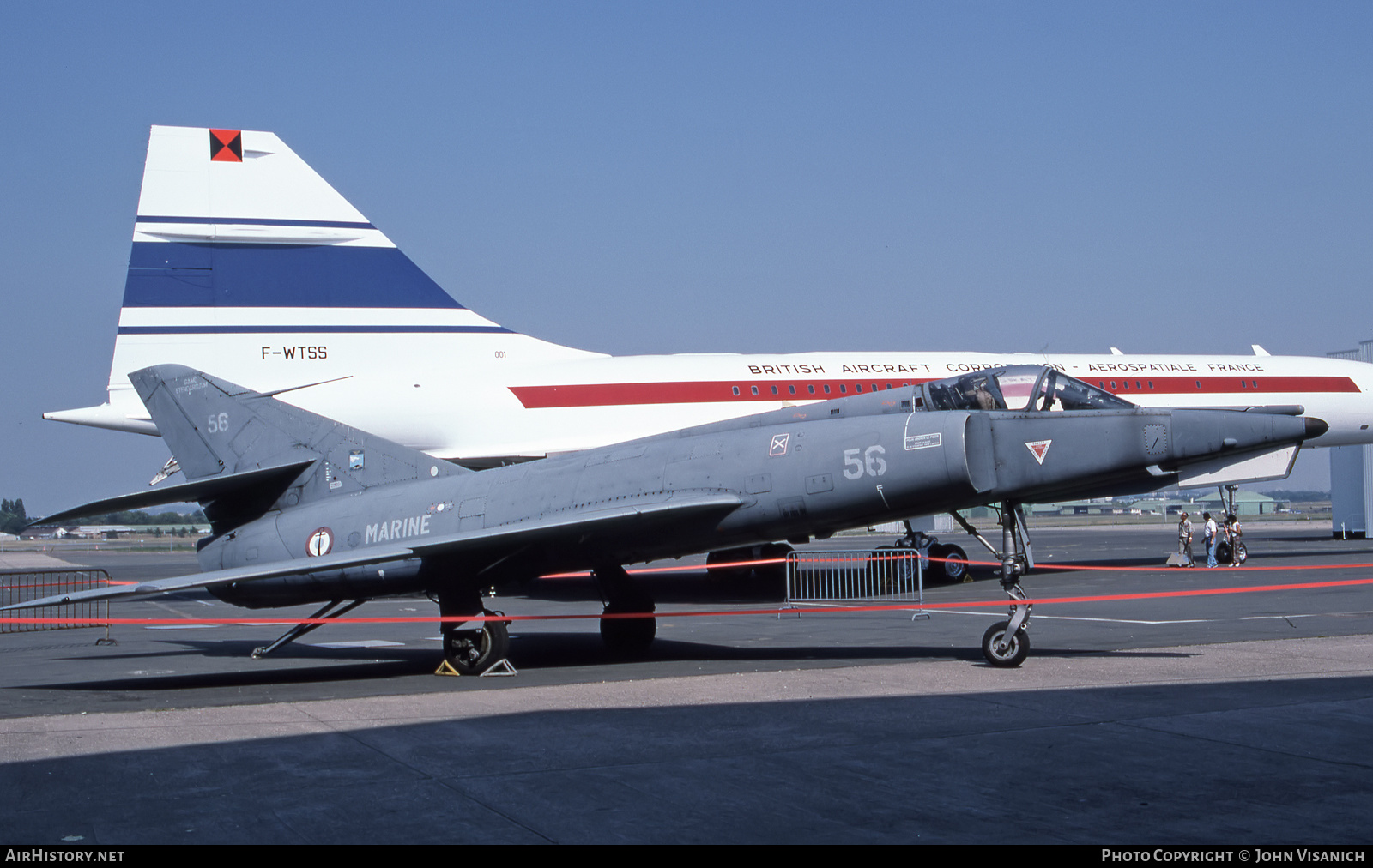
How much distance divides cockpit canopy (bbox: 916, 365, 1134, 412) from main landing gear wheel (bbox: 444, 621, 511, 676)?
16.1 ft

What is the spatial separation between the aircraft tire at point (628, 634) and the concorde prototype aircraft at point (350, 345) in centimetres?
1028

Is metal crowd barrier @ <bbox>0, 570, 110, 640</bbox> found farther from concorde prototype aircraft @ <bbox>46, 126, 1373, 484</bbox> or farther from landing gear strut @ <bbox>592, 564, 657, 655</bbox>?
landing gear strut @ <bbox>592, 564, 657, 655</bbox>

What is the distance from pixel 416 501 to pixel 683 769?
660cm

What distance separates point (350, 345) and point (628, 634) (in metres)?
13.1

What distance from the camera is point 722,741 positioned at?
7.48 m

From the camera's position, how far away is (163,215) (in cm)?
2267

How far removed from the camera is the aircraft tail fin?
13336 millimetres

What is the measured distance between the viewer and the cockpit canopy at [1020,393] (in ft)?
35.9

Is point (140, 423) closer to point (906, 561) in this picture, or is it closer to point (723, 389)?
point (723, 389)

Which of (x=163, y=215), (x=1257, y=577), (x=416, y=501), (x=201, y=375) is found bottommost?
(x=1257, y=577)

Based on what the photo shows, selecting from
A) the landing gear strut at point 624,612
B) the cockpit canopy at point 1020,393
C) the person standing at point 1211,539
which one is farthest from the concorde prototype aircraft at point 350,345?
the cockpit canopy at point 1020,393

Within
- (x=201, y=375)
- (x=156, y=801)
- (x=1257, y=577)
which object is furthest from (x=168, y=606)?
(x=1257, y=577)

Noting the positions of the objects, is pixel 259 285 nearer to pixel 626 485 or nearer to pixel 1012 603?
pixel 626 485

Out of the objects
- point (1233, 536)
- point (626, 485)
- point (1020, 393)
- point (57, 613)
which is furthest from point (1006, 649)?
point (57, 613)
